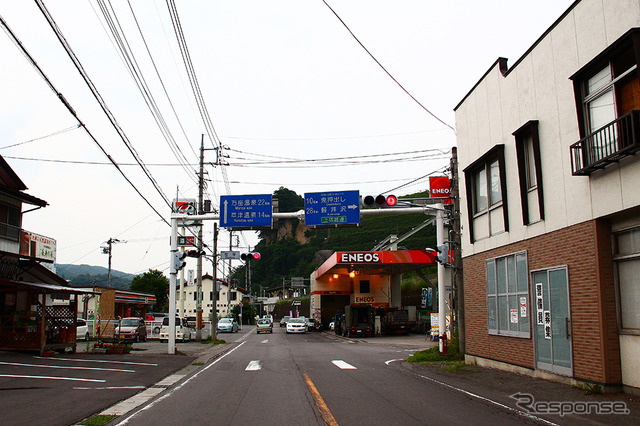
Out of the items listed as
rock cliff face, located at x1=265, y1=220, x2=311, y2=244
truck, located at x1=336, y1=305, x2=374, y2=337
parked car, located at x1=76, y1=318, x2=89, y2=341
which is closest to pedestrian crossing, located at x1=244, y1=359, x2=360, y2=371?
parked car, located at x1=76, y1=318, x2=89, y2=341

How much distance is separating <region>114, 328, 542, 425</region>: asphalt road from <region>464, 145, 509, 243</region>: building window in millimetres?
5268

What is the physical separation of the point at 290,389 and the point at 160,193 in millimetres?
12639

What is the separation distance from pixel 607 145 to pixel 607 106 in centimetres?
96

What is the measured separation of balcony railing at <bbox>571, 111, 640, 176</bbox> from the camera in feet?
32.1

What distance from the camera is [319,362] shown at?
19781 mm

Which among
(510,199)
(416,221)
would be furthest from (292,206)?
(510,199)

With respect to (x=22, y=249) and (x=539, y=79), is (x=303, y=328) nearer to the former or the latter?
(x=22, y=249)

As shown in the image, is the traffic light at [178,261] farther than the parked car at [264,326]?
No

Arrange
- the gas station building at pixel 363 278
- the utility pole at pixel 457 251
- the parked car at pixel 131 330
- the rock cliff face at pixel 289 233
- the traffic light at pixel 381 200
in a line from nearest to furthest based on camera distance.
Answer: the utility pole at pixel 457 251
the traffic light at pixel 381 200
the parked car at pixel 131 330
the gas station building at pixel 363 278
the rock cliff face at pixel 289 233

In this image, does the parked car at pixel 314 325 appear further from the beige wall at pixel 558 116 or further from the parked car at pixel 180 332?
the beige wall at pixel 558 116

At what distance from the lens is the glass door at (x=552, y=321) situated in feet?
40.6

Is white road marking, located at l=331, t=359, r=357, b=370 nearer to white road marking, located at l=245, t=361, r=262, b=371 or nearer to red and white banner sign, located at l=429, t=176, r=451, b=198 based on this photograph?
white road marking, located at l=245, t=361, r=262, b=371

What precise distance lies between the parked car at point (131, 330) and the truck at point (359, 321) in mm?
15132

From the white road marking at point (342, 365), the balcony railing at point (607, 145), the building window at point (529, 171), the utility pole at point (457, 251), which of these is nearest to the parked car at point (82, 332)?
the white road marking at point (342, 365)
